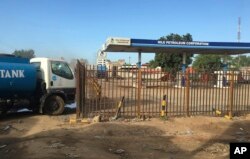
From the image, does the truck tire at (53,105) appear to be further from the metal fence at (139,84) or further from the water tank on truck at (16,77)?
the metal fence at (139,84)

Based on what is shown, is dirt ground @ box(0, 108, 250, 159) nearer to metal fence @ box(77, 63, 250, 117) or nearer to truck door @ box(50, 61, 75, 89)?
metal fence @ box(77, 63, 250, 117)

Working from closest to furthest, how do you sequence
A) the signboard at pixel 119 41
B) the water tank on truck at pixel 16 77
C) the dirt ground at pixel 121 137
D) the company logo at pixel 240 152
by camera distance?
the company logo at pixel 240 152
the dirt ground at pixel 121 137
the water tank on truck at pixel 16 77
the signboard at pixel 119 41

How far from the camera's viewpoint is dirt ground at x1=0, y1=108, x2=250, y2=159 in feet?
30.1

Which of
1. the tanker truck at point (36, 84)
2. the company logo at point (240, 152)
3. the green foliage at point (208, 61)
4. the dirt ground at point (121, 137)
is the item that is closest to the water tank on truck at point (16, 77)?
the tanker truck at point (36, 84)

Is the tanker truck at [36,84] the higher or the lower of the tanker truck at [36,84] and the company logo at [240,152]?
the higher

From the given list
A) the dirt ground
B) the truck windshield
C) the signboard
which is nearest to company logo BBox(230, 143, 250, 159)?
the dirt ground

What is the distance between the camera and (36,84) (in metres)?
15.2

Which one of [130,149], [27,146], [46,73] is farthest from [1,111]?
[130,149]

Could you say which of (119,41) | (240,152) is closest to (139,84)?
(240,152)

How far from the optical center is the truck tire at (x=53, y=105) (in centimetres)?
1544

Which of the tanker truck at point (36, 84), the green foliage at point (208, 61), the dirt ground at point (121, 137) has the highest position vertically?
the green foliage at point (208, 61)

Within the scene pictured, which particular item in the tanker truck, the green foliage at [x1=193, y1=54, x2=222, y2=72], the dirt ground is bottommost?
the dirt ground

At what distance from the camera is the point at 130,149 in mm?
9773

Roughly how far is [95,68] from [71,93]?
111 inches
